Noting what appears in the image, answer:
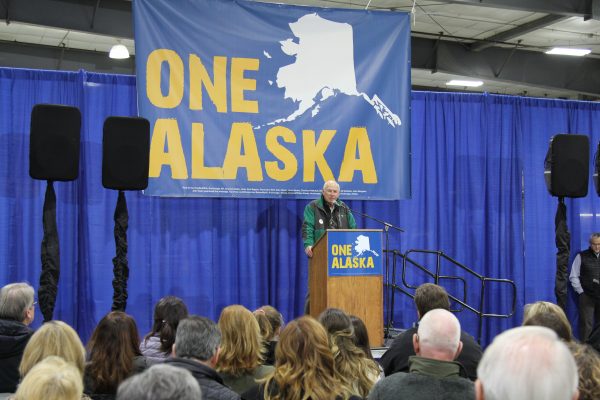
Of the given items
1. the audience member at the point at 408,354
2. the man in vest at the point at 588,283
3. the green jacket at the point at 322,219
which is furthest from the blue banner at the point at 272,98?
the audience member at the point at 408,354

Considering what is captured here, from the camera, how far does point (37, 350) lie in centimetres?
295

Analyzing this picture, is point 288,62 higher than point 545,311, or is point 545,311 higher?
point 288,62

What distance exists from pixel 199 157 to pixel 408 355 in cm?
424

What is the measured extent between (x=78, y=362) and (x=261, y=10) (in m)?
5.49

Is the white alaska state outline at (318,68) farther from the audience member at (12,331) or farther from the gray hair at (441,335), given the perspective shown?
the gray hair at (441,335)

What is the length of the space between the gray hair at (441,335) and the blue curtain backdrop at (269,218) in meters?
5.73

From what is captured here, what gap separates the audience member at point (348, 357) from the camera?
331cm

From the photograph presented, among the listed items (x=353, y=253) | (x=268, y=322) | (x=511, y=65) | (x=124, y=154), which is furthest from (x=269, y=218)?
(x=511, y=65)

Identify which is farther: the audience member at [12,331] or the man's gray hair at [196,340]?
the audience member at [12,331]

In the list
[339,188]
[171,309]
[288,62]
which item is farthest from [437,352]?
[288,62]

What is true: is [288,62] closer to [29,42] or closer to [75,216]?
[75,216]

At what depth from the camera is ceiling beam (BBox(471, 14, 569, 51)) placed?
1088 centimetres

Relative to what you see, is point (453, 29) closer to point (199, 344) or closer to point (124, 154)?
point (124, 154)

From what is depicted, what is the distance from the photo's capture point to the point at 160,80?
734cm
